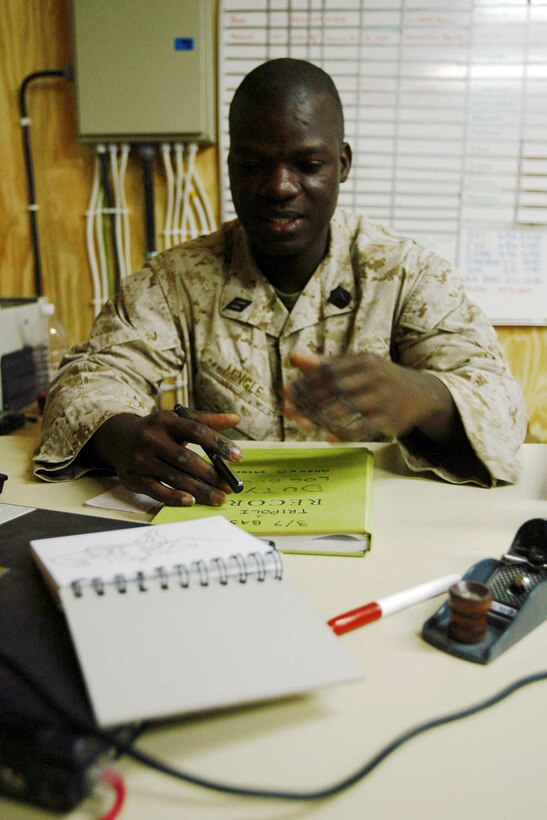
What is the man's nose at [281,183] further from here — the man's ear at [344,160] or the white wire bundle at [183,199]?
the white wire bundle at [183,199]

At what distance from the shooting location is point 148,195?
2199mm

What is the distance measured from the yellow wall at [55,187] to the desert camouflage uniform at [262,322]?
969 millimetres

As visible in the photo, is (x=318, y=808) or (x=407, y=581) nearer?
(x=318, y=808)

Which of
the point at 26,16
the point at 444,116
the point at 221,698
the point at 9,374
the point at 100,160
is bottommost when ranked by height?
the point at 9,374

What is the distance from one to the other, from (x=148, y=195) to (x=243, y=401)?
115 centimetres

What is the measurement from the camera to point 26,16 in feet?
7.09

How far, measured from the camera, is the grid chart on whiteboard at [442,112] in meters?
2.06

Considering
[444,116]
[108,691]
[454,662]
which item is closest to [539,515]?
[454,662]

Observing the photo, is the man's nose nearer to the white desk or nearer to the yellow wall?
the white desk

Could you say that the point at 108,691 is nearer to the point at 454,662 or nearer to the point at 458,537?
the point at 454,662

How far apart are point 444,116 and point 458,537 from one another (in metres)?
1.76

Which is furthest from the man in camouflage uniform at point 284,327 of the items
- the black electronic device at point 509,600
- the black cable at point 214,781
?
the black cable at point 214,781

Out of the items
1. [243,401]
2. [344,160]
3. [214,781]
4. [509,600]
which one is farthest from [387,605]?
[344,160]

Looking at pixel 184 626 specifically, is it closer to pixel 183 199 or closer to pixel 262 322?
pixel 262 322
